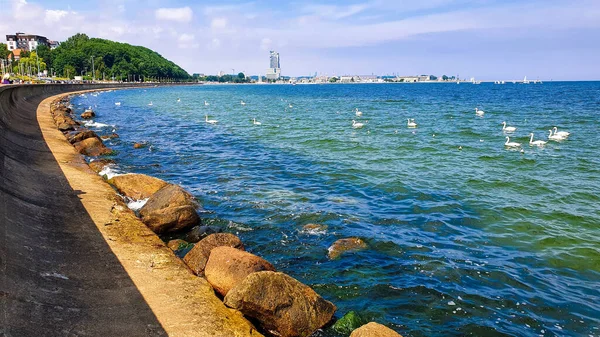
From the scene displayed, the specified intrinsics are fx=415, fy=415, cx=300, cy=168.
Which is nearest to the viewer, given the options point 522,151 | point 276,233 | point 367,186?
point 276,233

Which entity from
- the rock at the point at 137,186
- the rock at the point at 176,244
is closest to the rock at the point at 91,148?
the rock at the point at 137,186

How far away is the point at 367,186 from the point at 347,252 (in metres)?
6.86

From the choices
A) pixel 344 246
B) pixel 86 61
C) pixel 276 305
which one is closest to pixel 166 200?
pixel 344 246

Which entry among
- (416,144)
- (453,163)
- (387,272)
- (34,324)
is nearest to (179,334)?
(34,324)

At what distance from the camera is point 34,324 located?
6012 mm

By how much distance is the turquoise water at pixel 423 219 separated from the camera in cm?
851

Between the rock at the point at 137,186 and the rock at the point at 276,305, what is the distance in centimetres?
837

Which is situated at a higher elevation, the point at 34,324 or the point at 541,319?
the point at 34,324

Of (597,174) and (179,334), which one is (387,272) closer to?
(179,334)

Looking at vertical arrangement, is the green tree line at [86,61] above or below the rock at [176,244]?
above

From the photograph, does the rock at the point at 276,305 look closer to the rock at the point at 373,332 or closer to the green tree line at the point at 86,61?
the rock at the point at 373,332

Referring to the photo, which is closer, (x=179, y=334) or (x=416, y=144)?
(x=179, y=334)

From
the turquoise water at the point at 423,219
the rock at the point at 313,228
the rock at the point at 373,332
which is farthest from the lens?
the rock at the point at 313,228

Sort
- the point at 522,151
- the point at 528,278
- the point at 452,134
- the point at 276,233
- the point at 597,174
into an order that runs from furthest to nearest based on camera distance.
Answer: the point at 452,134, the point at 522,151, the point at 597,174, the point at 276,233, the point at 528,278
